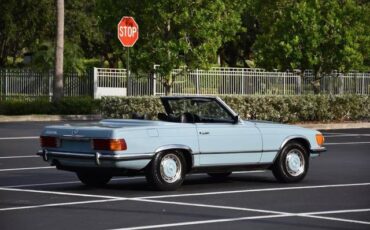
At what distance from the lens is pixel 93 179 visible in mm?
14188

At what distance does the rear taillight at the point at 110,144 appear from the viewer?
12.9m

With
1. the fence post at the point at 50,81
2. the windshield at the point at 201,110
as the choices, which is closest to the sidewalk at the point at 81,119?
the fence post at the point at 50,81

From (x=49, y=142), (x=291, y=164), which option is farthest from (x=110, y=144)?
(x=291, y=164)

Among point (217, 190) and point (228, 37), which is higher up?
point (228, 37)

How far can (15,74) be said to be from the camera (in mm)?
40094

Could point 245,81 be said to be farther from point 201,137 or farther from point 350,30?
point 201,137

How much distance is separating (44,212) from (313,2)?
3213 centimetres

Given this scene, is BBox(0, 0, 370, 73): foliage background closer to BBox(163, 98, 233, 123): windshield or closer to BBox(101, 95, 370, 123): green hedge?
BBox(101, 95, 370, 123): green hedge

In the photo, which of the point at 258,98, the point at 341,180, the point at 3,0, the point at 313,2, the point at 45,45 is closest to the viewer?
the point at 341,180

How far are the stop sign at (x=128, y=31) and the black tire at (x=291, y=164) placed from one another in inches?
882

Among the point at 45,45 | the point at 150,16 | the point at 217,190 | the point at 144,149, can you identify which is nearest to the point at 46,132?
the point at 144,149

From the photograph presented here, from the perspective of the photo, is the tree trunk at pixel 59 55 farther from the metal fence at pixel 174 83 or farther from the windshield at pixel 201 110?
the windshield at pixel 201 110

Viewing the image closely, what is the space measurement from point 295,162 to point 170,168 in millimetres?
2454

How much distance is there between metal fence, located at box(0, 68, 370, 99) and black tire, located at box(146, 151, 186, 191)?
953 inches
